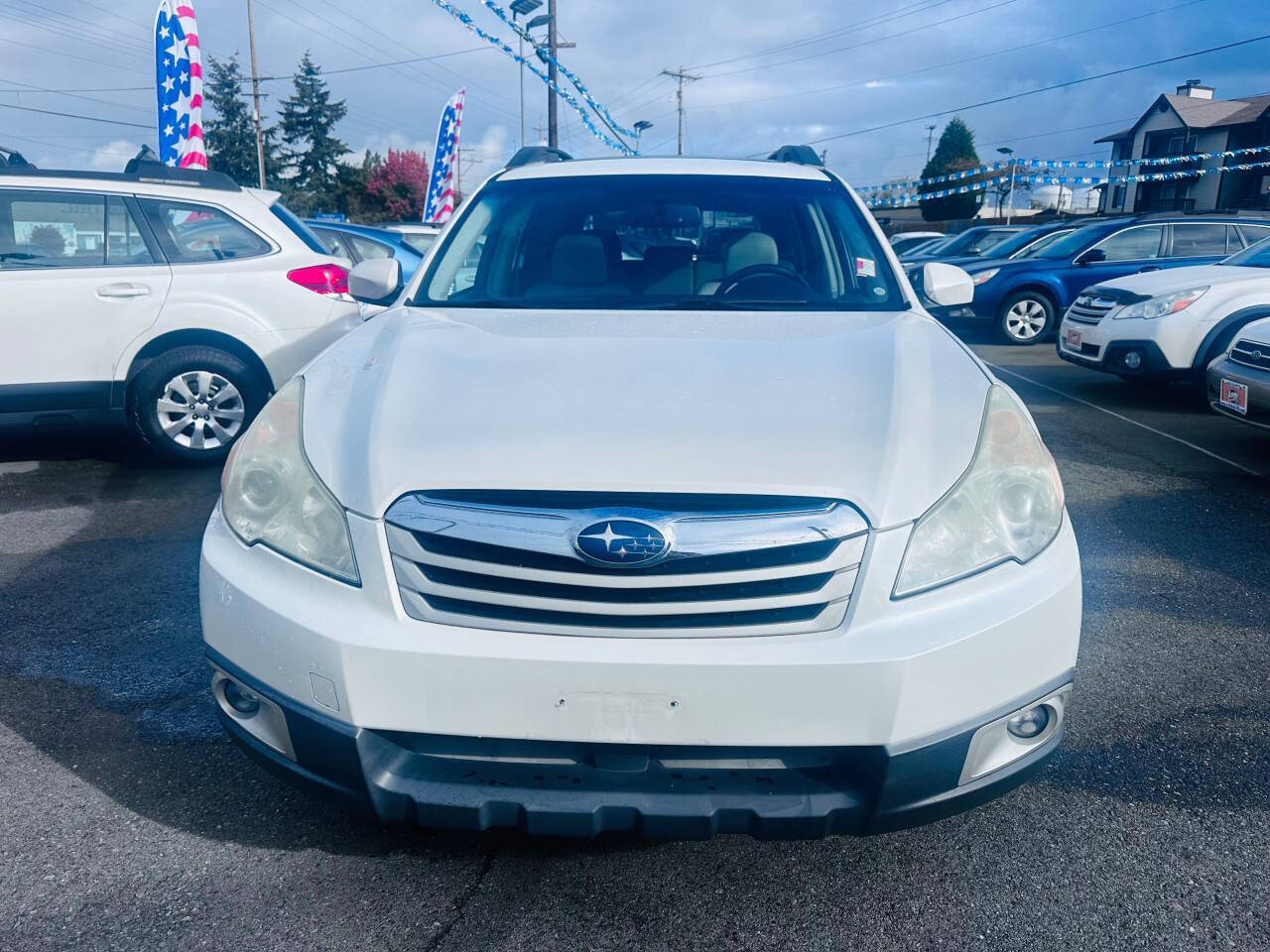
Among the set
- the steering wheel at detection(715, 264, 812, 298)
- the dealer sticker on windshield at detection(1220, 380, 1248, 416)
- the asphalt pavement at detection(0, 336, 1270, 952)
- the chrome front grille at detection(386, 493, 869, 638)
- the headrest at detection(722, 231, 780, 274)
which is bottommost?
the asphalt pavement at detection(0, 336, 1270, 952)

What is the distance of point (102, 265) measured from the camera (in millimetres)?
5895

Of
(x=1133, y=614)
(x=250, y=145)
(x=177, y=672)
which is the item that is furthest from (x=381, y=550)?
(x=250, y=145)

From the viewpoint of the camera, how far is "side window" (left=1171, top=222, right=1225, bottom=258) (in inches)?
486

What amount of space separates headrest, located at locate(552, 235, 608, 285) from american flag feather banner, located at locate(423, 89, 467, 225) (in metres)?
19.4

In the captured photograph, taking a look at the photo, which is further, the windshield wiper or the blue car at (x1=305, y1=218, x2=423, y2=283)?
the blue car at (x1=305, y1=218, x2=423, y2=283)

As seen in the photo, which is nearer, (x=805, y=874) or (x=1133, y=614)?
(x=805, y=874)

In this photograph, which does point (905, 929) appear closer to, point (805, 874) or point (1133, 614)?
point (805, 874)

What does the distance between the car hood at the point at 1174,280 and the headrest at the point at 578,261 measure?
6.59m

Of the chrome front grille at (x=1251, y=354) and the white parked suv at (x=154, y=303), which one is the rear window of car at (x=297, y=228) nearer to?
the white parked suv at (x=154, y=303)

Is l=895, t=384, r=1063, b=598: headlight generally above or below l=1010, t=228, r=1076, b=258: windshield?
below

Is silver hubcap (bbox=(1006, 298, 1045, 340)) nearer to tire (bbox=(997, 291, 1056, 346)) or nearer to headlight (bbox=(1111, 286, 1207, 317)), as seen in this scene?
tire (bbox=(997, 291, 1056, 346))

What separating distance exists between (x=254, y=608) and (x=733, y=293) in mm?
1944

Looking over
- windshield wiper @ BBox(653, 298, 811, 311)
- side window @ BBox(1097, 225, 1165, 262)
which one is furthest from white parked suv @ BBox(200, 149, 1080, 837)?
side window @ BBox(1097, 225, 1165, 262)

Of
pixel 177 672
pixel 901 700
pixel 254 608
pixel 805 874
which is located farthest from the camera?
pixel 177 672
